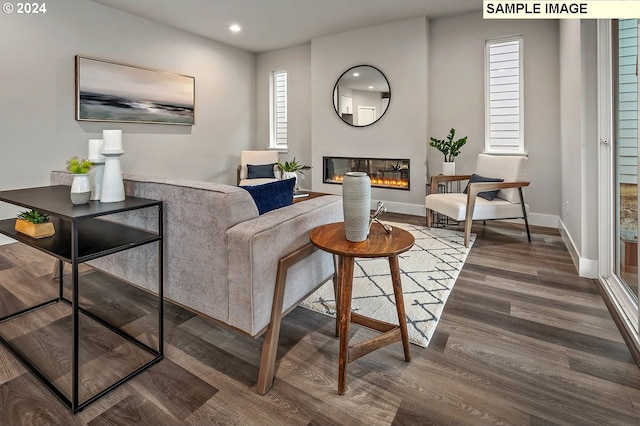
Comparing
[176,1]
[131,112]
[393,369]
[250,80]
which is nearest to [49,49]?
[131,112]

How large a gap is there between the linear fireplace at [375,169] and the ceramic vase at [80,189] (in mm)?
3834

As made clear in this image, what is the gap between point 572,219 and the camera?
10.1 feet

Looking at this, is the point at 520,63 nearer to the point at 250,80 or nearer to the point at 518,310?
the point at 518,310

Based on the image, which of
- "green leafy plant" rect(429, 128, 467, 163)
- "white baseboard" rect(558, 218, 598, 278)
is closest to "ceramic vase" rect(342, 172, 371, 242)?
"white baseboard" rect(558, 218, 598, 278)

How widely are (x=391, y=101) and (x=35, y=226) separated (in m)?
4.37

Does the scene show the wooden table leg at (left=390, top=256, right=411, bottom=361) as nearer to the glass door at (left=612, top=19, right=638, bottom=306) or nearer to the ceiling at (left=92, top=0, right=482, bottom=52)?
the glass door at (left=612, top=19, right=638, bottom=306)

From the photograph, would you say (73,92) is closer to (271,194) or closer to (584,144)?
(271,194)

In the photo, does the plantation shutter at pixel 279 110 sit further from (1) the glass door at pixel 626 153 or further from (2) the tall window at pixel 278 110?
(1) the glass door at pixel 626 153

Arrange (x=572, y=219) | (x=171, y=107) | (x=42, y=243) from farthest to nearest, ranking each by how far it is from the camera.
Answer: (x=171, y=107), (x=572, y=219), (x=42, y=243)

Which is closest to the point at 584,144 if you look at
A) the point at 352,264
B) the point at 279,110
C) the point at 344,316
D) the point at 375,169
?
the point at 352,264

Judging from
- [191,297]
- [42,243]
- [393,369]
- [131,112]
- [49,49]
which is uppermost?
[49,49]

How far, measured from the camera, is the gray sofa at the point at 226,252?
140 cm

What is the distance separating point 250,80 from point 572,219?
543cm

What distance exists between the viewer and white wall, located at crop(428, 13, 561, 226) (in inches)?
160
